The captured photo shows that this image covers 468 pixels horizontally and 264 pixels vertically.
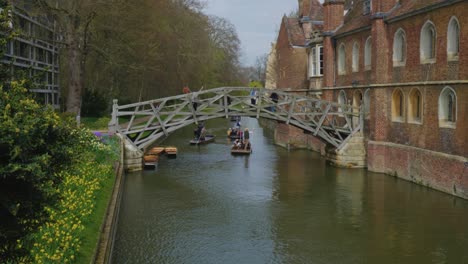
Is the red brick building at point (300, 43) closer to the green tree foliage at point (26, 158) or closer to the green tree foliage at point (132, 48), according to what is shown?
the green tree foliage at point (132, 48)

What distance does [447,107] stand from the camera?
18.0 metres

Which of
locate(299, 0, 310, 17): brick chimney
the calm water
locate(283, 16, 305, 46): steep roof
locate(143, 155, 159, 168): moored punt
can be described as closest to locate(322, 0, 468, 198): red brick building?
the calm water

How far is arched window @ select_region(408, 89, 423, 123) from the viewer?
65.1 ft

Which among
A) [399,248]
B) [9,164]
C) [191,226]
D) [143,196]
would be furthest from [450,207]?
[9,164]

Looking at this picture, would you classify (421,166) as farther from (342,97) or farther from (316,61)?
(316,61)

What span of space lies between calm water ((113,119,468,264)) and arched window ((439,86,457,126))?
2478 mm

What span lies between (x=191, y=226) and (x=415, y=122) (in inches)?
401

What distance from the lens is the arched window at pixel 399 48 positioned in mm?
20719

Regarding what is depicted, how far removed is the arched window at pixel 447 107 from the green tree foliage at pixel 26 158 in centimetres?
1477

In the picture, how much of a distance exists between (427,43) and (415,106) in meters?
2.46

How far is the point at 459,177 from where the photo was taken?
54.9 feet

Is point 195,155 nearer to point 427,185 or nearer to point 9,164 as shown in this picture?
point 427,185

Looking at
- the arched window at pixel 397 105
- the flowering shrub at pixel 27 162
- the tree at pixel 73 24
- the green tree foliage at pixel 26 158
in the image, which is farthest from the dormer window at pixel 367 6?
the green tree foliage at pixel 26 158

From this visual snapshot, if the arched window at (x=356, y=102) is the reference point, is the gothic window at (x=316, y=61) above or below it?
above
